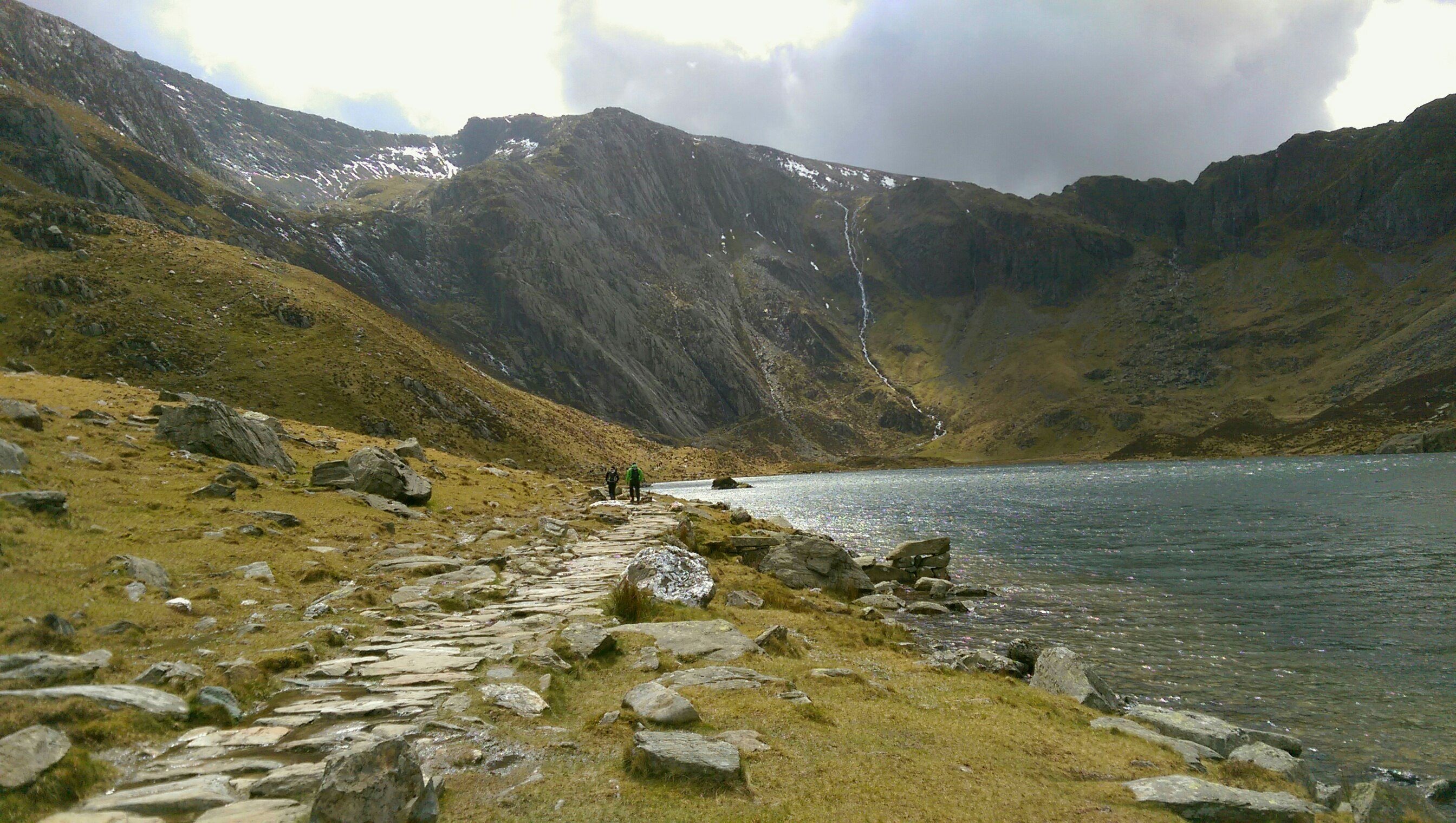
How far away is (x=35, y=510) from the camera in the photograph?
14102 mm

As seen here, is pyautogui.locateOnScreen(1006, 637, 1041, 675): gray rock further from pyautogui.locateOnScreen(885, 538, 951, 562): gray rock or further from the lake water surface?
pyautogui.locateOnScreen(885, 538, 951, 562): gray rock

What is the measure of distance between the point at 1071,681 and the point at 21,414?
30547 mm

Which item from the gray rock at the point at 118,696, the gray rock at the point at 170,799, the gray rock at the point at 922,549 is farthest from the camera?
the gray rock at the point at 922,549

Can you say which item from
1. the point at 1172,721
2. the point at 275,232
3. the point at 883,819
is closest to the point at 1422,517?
the point at 1172,721

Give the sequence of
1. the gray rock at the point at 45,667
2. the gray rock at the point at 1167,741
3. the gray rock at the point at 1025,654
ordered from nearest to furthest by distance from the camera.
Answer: the gray rock at the point at 45,667 → the gray rock at the point at 1167,741 → the gray rock at the point at 1025,654

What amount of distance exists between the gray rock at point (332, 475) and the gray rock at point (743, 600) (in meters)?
16.7

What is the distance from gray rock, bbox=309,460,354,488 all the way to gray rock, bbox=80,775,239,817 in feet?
74.0

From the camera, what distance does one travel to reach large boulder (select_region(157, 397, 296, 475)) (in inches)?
992

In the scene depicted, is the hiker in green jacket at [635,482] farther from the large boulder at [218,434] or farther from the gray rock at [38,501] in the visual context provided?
the gray rock at [38,501]

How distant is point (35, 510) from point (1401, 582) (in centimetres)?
4789

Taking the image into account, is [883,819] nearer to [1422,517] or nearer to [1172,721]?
[1172,721]

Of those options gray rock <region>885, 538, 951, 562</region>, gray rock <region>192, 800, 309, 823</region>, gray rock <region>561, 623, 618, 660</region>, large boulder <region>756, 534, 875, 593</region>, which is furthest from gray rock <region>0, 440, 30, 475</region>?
gray rock <region>885, 538, 951, 562</region>

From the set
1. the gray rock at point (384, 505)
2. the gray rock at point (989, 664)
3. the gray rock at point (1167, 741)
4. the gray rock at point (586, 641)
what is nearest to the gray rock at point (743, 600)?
the gray rock at point (989, 664)

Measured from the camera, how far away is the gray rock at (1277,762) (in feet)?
37.8
